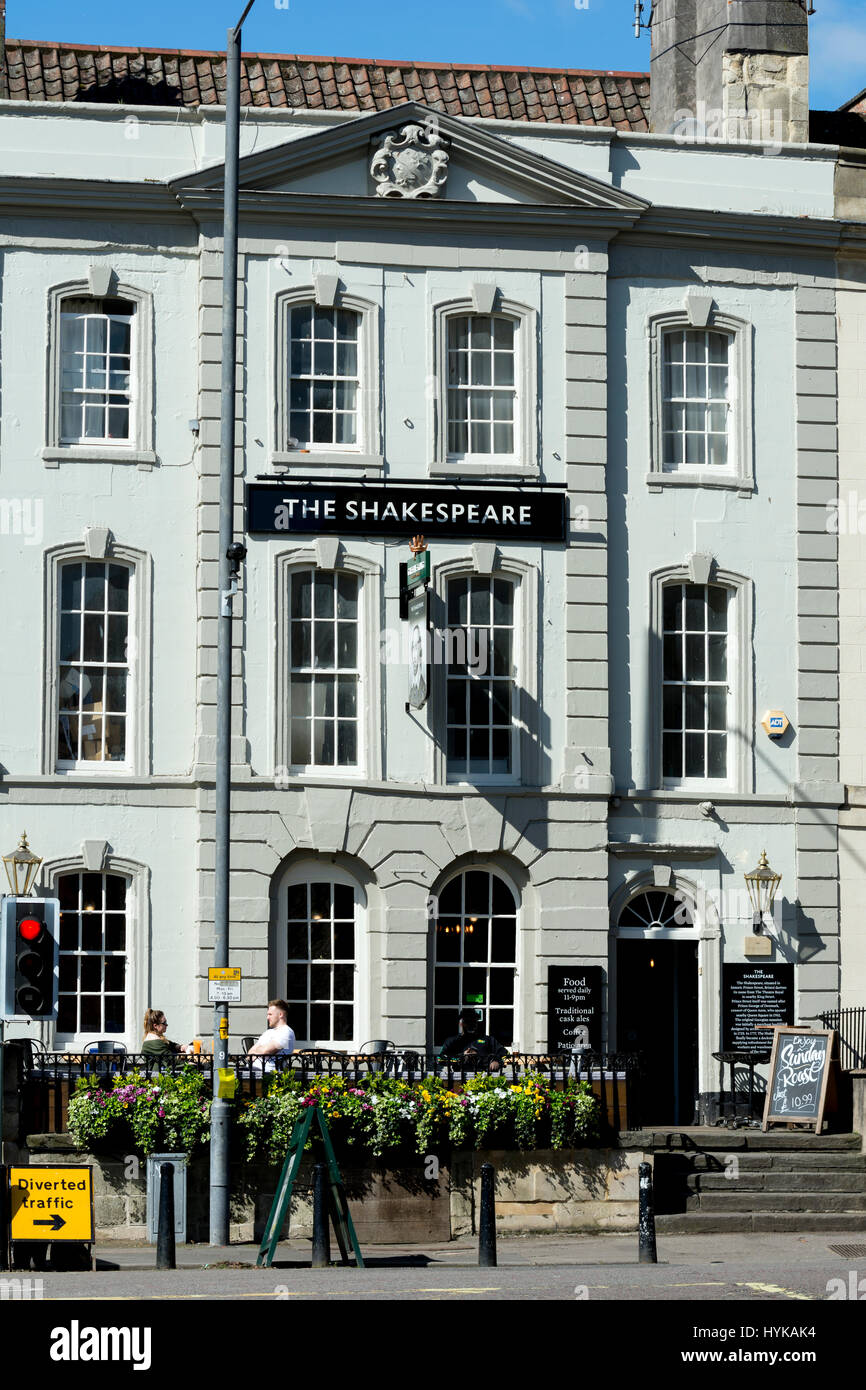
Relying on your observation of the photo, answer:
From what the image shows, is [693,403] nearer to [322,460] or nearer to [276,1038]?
[322,460]

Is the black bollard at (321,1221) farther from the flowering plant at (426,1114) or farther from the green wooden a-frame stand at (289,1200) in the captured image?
the flowering plant at (426,1114)

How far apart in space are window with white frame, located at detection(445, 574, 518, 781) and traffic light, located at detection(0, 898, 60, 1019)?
1027cm

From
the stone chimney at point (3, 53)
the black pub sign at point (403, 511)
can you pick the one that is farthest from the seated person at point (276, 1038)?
the stone chimney at point (3, 53)

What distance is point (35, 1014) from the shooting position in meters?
17.0

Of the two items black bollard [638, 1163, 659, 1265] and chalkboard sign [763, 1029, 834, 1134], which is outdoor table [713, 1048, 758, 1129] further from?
black bollard [638, 1163, 659, 1265]

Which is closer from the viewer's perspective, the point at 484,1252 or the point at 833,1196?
the point at 484,1252

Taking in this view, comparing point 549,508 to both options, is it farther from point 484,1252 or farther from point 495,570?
point 484,1252

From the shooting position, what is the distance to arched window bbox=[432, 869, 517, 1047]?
2639 centimetres

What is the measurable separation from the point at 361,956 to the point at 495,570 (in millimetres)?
5203

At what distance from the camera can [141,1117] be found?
20.6 m

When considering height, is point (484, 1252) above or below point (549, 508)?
below

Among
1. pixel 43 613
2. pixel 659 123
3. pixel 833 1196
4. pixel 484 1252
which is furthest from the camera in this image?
pixel 659 123

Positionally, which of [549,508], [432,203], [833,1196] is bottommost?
[833,1196]
